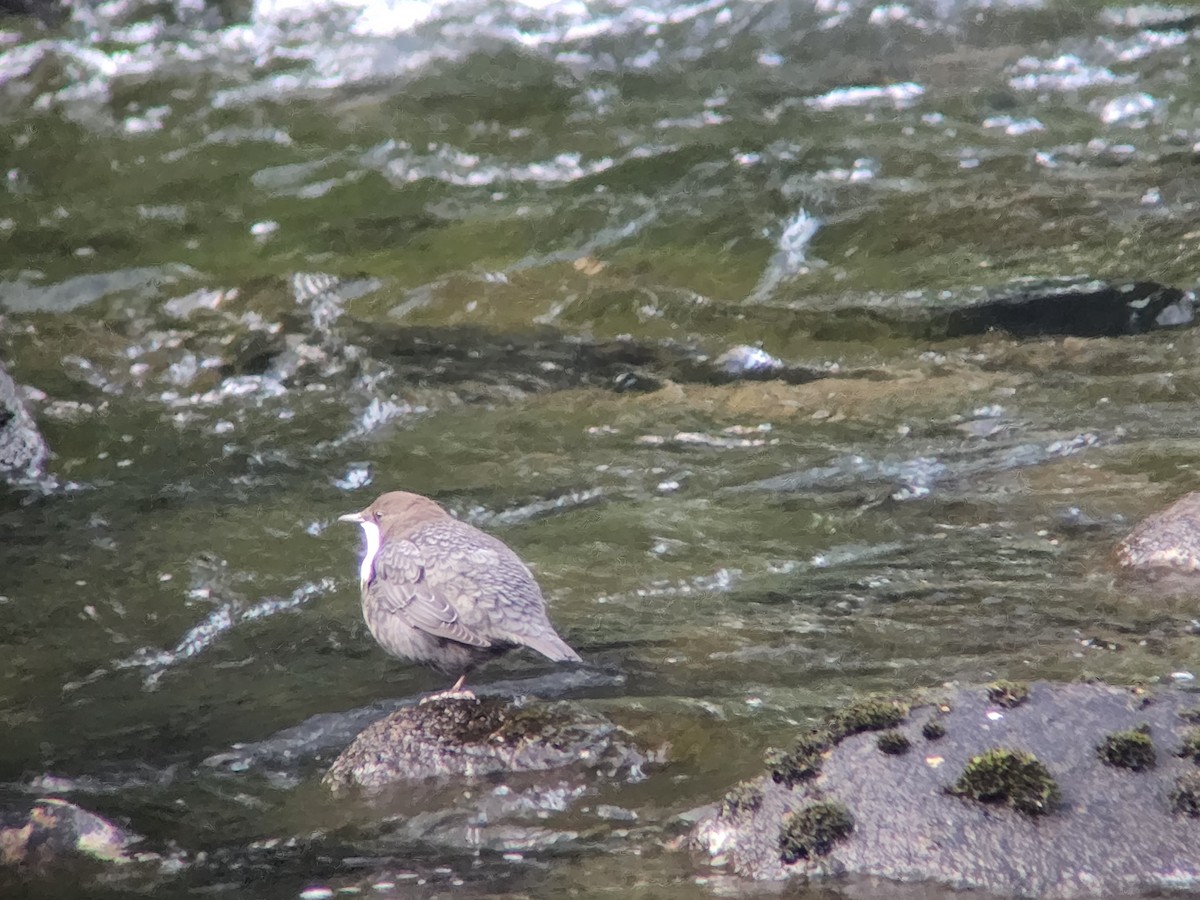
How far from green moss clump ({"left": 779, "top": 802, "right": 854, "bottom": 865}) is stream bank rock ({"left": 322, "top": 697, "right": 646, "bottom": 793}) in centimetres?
115

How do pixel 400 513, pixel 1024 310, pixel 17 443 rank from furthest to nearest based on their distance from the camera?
pixel 1024 310, pixel 17 443, pixel 400 513

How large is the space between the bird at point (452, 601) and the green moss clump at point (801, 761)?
117 cm

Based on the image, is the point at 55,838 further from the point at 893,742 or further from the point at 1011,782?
the point at 1011,782

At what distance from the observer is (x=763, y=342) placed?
11.0m

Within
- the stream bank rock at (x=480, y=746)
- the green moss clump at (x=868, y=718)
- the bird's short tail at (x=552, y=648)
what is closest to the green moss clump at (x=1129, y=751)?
the green moss clump at (x=868, y=718)

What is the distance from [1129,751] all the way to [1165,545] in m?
2.84

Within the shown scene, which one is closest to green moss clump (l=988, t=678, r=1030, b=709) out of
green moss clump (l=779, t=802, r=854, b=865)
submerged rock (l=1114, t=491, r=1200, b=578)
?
green moss clump (l=779, t=802, r=854, b=865)

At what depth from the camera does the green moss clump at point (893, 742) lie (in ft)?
12.8

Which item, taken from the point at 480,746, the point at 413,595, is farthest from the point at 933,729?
the point at 413,595

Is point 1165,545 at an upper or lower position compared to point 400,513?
lower

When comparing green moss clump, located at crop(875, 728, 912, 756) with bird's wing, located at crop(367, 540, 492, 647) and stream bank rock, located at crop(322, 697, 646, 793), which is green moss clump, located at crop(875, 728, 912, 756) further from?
bird's wing, located at crop(367, 540, 492, 647)

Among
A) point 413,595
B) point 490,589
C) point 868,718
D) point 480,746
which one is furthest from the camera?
point 413,595

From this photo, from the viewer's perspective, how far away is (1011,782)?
3.70 meters

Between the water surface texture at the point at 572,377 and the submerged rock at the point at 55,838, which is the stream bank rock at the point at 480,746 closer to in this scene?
the water surface texture at the point at 572,377
